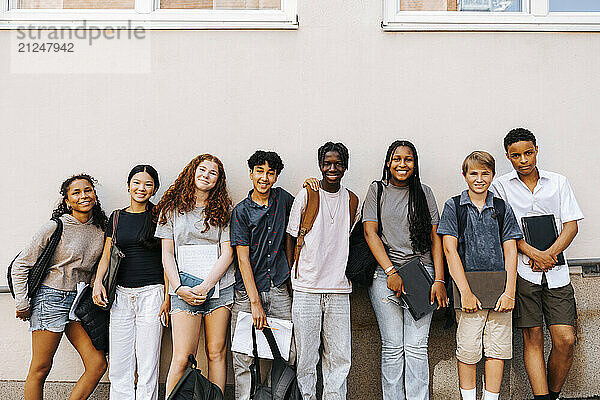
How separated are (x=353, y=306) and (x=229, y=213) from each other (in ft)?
4.52

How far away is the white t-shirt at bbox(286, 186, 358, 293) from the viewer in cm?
429

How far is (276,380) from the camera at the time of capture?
14.0ft

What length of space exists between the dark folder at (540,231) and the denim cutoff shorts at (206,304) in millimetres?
2438

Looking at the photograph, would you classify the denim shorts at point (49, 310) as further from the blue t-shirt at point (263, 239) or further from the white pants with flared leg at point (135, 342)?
the blue t-shirt at point (263, 239)

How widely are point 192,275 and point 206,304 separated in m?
0.26

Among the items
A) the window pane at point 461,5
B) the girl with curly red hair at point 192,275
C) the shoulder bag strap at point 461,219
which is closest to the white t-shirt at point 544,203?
the shoulder bag strap at point 461,219

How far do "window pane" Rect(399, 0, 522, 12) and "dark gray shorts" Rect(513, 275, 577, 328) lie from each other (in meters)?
2.48

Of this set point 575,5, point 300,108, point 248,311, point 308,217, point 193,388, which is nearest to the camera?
point 193,388

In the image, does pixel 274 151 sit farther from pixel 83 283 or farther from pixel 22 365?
pixel 22 365

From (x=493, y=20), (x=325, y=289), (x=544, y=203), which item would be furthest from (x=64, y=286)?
(x=493, y=20)

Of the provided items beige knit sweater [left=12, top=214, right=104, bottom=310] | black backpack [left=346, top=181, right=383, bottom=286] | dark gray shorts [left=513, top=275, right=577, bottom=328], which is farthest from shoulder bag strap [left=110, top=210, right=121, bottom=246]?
dark gray shorts [left=513, top=275, right=577, bottom=328]

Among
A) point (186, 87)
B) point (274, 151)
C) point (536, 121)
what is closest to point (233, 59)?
point (186, 87)

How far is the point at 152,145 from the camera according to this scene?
5000mm

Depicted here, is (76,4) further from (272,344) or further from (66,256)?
(272,344)
